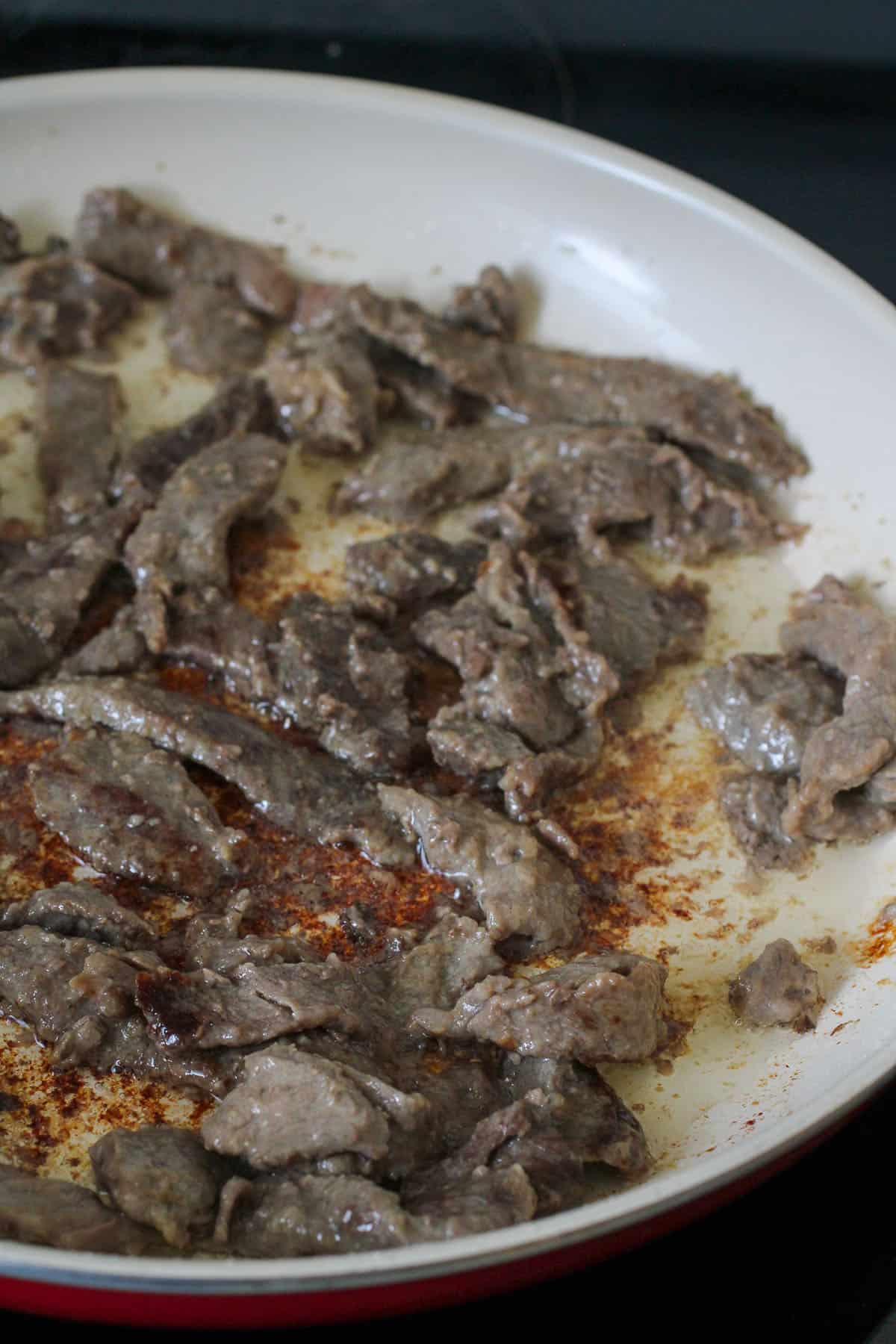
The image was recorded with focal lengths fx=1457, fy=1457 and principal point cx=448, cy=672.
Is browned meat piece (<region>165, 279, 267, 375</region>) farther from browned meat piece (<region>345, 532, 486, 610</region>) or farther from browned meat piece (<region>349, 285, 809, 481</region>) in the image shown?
browned meat piece (<region>345, 532, 486, 610</region>)

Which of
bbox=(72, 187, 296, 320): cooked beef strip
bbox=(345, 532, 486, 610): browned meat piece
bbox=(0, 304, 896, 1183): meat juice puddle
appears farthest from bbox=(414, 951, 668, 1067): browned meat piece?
bbox=(72, 187, 296, 320): cooked beef strip

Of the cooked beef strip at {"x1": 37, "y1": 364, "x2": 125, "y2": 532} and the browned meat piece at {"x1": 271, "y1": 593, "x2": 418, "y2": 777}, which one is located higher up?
the browned meat piece at {"x1": 271, "y1": 593, "x2": 418, "y2": 777}

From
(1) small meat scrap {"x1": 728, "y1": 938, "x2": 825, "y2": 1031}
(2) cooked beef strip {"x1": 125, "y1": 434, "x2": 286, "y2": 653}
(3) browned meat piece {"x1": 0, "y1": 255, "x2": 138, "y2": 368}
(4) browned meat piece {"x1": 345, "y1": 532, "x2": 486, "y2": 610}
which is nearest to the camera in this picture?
(1) small meat scrap {"x1": 728, "y1": 938, "x2": 825, "y2": 1031}

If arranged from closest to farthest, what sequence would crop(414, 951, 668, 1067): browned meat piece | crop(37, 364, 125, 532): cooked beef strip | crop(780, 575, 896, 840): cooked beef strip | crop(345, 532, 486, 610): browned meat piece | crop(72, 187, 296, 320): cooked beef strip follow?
crop(414, 951, 668, 1067): browned meat piece → crop(780, 575, 896, 840): cooked beef strip → crop(345, 532, 486, 610): browned meat piece → crop(37, 364, 125, 532): cooked beef strip → crop(72, 187, 296, 320): cooked beef strip

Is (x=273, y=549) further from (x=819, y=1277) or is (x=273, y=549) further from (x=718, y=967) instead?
(x=819, y=1277)

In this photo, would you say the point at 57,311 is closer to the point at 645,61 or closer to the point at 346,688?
the point at 346,688

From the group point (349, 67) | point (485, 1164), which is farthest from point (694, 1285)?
point (349, 67)

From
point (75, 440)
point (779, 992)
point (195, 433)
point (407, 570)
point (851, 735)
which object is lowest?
point (75, 440)

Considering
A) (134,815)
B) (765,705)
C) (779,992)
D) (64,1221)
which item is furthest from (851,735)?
(64,1221)
